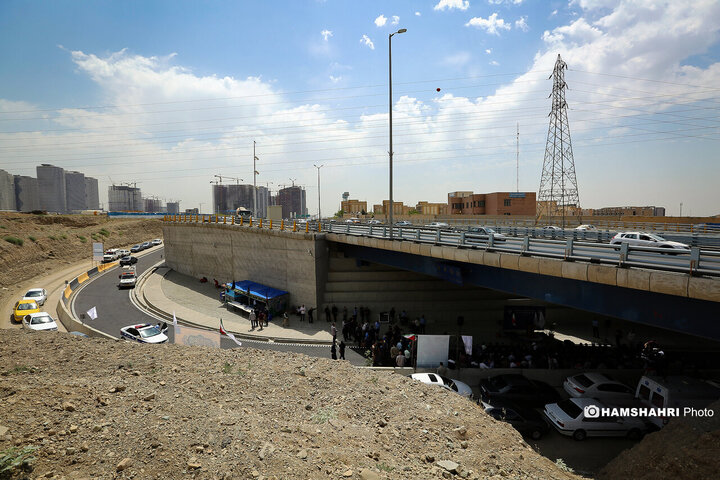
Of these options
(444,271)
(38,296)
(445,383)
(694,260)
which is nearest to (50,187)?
(38,296)

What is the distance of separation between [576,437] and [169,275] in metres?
41.4

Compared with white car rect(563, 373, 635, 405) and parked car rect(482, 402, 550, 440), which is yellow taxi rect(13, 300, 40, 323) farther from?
white car rect(563, 373, 635, 405)

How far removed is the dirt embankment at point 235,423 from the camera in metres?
5.21

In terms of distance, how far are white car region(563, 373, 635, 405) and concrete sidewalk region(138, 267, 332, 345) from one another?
509 inches

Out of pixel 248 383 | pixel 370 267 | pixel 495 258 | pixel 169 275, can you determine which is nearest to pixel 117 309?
pixel 169 275

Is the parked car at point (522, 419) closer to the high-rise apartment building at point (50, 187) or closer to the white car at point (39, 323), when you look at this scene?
the white car at point (39, 323)

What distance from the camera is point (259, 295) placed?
85.2 feet

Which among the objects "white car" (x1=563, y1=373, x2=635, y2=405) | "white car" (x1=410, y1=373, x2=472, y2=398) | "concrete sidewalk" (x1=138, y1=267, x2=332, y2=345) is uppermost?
"white car" (x1=410, y1=373, x2=472, y2=398)

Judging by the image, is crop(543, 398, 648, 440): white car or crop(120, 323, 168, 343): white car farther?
crop(120, 323, 168, 343): white car

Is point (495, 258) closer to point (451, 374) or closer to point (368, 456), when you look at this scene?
point (451, 374)

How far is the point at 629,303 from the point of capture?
10.8 metres

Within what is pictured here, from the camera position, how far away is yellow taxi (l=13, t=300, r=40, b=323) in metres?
23.8

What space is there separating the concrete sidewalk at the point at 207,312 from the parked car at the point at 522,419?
11.3 m

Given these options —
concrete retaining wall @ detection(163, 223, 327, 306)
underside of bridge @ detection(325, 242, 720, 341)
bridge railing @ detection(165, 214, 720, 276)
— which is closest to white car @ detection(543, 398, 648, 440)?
underside of bridge @ detection(325, 242, 720, 341)
